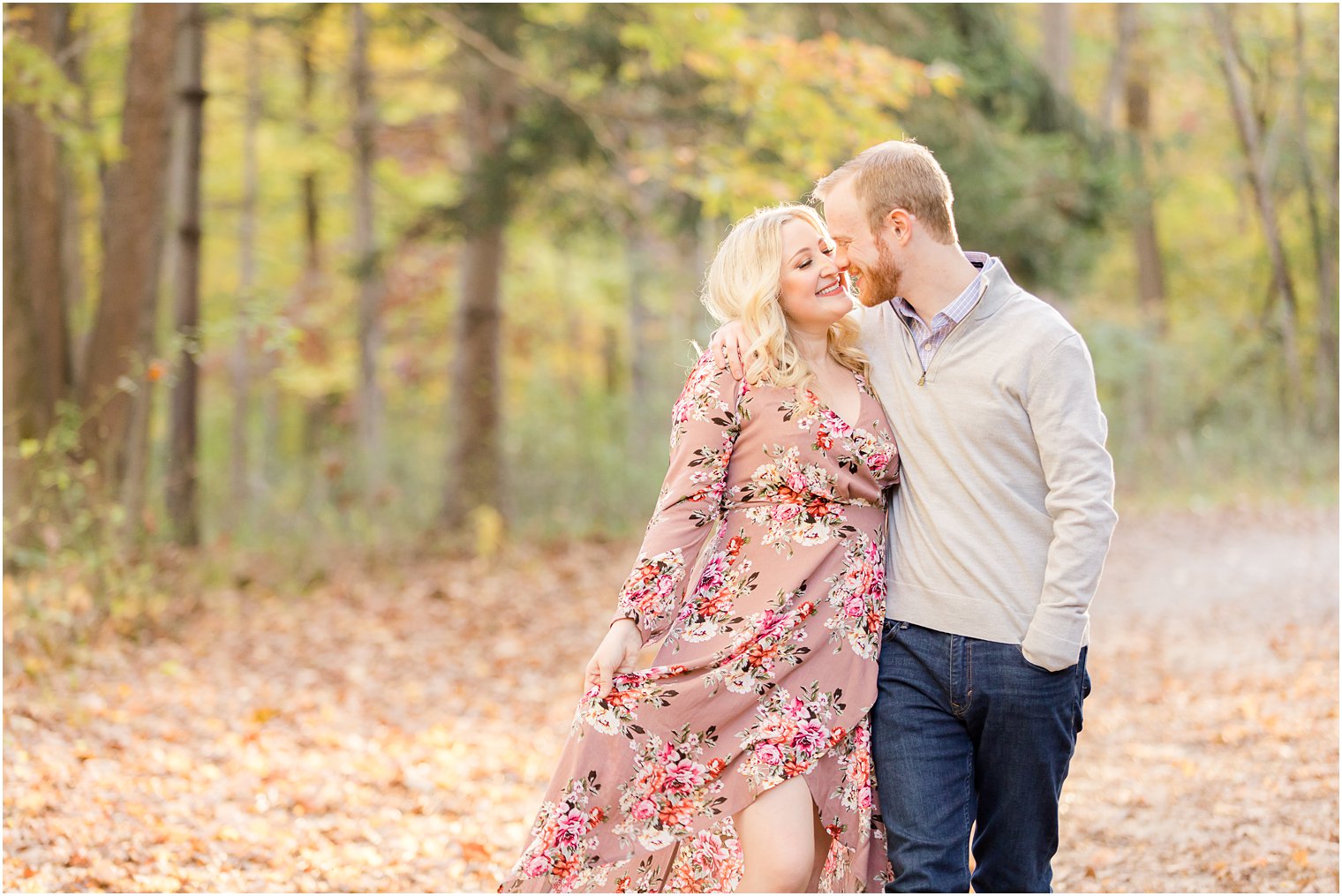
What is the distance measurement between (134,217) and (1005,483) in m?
7.07

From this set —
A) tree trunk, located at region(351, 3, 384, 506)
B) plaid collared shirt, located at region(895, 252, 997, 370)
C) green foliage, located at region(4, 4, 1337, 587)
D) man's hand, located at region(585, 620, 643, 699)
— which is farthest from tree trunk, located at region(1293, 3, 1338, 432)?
man's hand, located at region(585, 620, 643, 699)

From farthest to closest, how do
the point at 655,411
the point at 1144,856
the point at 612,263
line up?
the point at 612,263
the point at 655,411
the point at 1144,856

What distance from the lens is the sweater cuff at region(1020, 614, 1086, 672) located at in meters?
2.66

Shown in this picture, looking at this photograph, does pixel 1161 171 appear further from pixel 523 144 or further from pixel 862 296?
pixel 862 296

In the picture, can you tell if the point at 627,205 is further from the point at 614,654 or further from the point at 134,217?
the point at 614,654

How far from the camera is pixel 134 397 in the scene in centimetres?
818

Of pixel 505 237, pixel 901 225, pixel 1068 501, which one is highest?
pixel 505 237

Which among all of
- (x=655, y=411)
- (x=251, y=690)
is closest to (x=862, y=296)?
(x=251, y=690)

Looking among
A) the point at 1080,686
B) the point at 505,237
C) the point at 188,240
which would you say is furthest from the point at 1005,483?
the point at 505,237

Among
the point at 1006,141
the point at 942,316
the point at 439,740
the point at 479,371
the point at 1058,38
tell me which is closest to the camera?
the point at 942,316

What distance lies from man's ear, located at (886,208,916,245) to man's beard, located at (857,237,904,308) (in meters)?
0.03

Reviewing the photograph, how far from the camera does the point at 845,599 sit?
2.89 metres

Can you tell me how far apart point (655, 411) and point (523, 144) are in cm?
459

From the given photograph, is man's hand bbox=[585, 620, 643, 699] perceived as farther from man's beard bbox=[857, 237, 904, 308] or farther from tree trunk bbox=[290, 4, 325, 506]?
tree trunk bbox=[290, 4, 325, 506]
